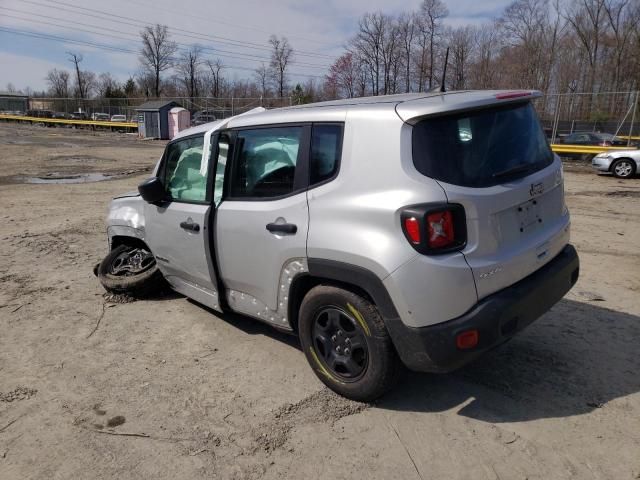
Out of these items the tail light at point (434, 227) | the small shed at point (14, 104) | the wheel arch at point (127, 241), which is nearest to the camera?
the tail light at point (434, 227)

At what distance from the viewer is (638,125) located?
68.8 ft

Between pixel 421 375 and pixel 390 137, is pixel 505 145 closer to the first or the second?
pixel 390 137

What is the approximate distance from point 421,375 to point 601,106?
74.8ft

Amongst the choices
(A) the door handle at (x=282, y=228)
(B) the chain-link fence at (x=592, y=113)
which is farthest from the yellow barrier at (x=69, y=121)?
(A) the door handle at (x=282, y=228)

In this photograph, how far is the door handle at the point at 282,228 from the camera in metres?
3.15

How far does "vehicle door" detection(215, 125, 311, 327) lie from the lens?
3.20m

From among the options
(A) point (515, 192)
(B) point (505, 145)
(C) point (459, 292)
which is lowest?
(C) point (459, 292)

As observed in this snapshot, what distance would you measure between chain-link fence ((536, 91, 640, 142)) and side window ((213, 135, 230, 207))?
20.0m

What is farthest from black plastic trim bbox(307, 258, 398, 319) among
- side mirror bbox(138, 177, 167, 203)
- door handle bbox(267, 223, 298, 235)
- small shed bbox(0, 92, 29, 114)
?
small shed bbox(0, 92, 29, 114)

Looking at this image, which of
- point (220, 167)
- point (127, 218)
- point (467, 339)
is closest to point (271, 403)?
point (467, 339)

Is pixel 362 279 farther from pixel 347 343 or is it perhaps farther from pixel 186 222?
pixel 186 222

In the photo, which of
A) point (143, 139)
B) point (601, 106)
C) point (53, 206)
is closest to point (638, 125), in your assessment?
point (601, 106)

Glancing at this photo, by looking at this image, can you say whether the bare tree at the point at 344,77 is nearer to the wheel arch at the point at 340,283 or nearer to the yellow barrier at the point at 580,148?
the yellow barrier at the point at 580,148

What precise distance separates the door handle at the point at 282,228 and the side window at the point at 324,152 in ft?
0.98
